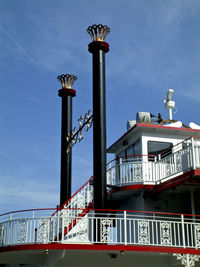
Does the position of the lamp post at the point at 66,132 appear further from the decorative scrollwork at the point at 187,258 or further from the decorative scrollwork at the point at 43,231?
the decorative scrollwork at the point at 187,258

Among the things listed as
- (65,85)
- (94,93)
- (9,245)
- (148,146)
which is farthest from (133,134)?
(9,245)

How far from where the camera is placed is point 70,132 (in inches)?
1013

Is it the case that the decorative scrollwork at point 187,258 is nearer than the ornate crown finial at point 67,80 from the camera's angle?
Yes

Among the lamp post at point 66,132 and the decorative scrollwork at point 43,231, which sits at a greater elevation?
the lamp post at point 66,132

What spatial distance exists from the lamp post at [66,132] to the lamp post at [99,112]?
5.71 metres

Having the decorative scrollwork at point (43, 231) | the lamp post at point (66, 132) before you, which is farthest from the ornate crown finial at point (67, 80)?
the decorative scrollwork at point (43, 231)

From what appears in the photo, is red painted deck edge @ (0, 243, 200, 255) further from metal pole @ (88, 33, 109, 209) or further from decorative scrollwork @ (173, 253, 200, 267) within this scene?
metal pole @ (88, 33, 109, 209)

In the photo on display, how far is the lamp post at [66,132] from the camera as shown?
81.8 ft

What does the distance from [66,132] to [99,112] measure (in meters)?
6.21

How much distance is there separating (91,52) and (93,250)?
943cm

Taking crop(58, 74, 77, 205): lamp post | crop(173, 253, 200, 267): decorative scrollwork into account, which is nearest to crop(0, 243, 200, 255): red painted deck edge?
crop(173, 253, 200, 267): decorative scrollwork

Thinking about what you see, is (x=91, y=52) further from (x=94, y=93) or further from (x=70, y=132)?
(x=70, y=132)

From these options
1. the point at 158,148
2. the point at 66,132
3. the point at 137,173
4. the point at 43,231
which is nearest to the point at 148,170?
the point at 137,173

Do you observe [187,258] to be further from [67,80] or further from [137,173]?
[67,80]
